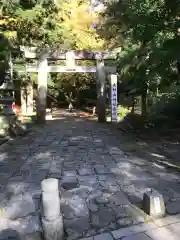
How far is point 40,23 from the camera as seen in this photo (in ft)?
48.9

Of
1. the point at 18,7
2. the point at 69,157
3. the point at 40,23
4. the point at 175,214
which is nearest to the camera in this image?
the point at 175,214

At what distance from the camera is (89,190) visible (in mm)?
4316

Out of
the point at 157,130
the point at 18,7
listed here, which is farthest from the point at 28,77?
the point at 157,130

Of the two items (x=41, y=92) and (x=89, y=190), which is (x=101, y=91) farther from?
(x=89, y=190)

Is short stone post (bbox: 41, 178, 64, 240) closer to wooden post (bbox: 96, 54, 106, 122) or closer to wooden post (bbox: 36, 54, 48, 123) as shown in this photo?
wooden post (bbox: 36, 54, 48, 123)

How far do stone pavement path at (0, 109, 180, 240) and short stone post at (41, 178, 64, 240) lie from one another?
0.68 feet

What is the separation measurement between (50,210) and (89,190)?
141cm

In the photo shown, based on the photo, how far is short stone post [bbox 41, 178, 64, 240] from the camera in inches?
117

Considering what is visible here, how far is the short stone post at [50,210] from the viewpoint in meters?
2.97

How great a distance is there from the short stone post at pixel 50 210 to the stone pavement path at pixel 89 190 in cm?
21

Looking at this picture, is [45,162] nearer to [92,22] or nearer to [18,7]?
[18,7]

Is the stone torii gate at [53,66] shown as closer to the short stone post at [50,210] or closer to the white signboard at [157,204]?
the white signboard at [157,204]

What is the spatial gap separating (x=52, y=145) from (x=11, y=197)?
3706 mm

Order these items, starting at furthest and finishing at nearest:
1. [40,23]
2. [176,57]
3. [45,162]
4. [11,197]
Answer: [40,23], [45,162], [176,57], [11,197]
